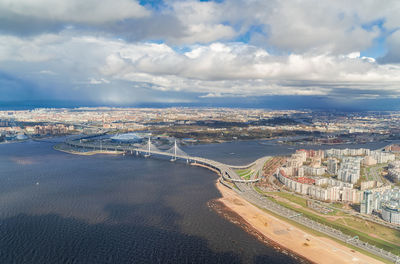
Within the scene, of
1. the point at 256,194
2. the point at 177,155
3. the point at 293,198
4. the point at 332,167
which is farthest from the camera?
the point at 177,155

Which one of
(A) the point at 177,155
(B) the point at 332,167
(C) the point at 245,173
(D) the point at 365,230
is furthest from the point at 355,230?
(A) the point at 177,155

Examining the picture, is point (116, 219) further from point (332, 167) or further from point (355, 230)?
point (332, 167)

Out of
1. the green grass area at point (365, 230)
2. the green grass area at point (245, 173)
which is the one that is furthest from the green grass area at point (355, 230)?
the green grass area at point (245, 173)

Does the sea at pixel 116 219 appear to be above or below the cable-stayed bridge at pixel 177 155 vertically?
below

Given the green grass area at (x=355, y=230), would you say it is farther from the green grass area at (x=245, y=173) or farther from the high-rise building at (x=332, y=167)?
the high-rise building at (x=332, y=167)

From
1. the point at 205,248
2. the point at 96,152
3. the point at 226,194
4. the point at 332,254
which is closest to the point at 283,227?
the point at 332,254

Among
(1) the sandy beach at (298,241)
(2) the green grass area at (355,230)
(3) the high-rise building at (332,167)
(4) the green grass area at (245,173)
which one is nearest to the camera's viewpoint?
(1) the sandy beach at (298,241)
